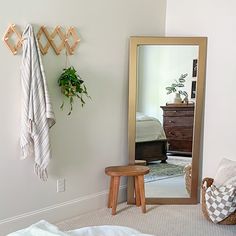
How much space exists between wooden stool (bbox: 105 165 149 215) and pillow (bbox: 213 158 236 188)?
2.14 ft

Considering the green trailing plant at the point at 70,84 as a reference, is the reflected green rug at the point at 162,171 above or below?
below

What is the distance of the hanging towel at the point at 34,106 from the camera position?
103 inches

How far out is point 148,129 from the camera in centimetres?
348

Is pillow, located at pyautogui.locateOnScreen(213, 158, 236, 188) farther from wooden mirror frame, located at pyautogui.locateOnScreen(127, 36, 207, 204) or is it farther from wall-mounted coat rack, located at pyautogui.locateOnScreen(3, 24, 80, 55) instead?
wall-mounted coat rack, located at pyautogui.locateOnScreen(3, 24, 80, 55)

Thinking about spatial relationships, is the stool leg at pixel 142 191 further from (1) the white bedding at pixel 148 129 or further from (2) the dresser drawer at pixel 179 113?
(2) the dresser drawer at pixel 179 113

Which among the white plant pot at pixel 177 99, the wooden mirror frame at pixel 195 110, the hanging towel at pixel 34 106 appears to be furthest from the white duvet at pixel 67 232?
A: the white plant pot at pixel 177 99

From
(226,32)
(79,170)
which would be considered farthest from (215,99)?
(79,170)

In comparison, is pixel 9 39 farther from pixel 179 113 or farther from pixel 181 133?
pixel 181 133

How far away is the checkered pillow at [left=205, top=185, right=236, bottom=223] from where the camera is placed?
281cm

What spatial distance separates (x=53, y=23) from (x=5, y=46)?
0.48m

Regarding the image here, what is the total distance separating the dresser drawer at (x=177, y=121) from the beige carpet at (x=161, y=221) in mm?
821

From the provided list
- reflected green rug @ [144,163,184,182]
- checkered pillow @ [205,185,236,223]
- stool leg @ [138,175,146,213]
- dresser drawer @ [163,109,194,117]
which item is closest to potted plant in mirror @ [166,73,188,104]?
dresser drawer @ [163,109,194,117]

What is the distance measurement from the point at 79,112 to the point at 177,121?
1011 millimetres

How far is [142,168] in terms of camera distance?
330cm
